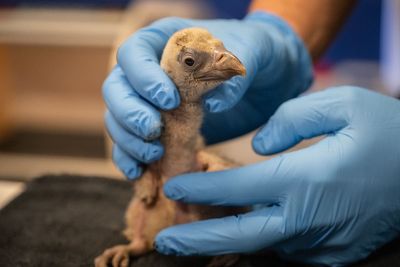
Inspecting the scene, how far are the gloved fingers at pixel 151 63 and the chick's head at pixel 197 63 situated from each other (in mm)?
28

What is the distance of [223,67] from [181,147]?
215mm

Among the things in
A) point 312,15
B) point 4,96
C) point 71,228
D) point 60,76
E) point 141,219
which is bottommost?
point 4,96

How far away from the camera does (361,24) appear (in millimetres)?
2639

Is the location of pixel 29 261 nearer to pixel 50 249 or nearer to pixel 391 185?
pixel 50 249

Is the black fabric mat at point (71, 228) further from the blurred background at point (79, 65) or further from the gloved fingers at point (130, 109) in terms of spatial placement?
the blurred background at point (79, 65)

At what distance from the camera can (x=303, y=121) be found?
1032mm

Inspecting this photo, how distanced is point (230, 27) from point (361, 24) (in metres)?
1.71

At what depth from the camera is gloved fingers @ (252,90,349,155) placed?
1.02m

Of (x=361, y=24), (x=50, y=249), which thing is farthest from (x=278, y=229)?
(x=361, y=24)

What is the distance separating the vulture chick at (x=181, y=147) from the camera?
0.89 meters

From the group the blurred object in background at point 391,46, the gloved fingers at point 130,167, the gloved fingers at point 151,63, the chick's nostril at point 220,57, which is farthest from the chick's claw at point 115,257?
the blurred object in background at point 391,46

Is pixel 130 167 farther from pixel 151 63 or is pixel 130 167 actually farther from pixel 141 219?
pixel 151 63

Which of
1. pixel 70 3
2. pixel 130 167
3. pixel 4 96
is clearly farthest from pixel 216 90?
pixel 4 96

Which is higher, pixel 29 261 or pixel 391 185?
pixel 391 185
